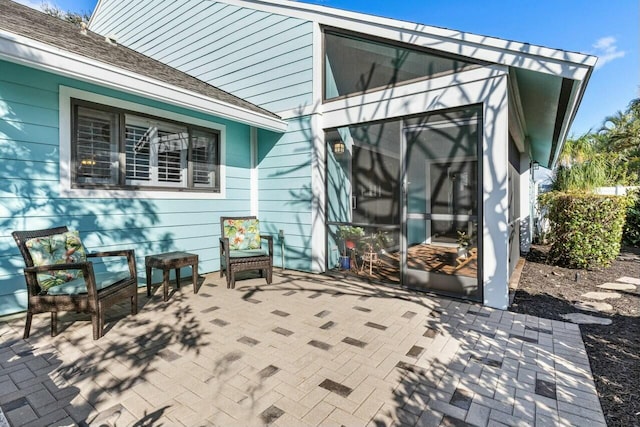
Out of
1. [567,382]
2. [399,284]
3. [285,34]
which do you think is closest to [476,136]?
[399,284]

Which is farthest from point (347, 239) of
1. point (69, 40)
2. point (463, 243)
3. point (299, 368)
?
point (69, 40)

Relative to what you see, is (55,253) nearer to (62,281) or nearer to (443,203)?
(62,281)

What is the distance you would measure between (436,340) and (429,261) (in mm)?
1645

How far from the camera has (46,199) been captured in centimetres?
387

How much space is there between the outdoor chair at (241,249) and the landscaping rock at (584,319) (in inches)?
154

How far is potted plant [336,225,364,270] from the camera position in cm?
535

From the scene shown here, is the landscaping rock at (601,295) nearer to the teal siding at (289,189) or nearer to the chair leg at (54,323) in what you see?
the teal siding at (289,189)

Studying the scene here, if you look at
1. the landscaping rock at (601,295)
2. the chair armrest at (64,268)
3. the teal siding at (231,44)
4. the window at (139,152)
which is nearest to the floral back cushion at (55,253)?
the chair armrest at (64,268)

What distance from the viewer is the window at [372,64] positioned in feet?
14.4

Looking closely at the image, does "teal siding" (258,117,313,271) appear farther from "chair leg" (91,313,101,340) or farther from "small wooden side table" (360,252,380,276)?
"chair leg" (91,313,101,340)

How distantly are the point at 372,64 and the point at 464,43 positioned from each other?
1395 mm

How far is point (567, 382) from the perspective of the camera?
240 cm

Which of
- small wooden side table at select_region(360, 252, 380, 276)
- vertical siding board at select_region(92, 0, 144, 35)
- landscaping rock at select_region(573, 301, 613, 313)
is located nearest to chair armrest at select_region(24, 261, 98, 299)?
small wooden side table at select_region(360, 252, 380, 276)

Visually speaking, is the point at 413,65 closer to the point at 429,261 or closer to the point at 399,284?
the point at 429,261
